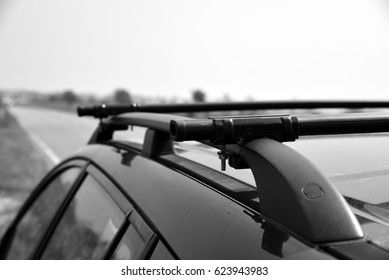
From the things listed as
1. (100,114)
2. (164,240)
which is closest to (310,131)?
(164,240)

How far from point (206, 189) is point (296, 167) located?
1.25 feet

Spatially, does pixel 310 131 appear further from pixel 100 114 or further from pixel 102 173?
pixel 100 114

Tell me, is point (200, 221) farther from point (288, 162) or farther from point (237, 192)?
point (288, 162)

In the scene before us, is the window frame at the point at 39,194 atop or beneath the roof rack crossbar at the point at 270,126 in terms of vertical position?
beneath

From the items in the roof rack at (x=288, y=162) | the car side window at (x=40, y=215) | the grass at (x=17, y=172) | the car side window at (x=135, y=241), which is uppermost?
the roof rack at (x=288, y=162)

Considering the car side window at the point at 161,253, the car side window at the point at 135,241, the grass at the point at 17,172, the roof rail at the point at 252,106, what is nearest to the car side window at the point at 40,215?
the roof rail at the point at 252,106

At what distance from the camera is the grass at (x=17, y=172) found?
8219mm

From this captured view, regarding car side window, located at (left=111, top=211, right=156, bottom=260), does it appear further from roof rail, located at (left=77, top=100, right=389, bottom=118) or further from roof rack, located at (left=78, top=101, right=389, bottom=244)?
roof rail, located at (left=77, top=100, right=389, bottom=118)

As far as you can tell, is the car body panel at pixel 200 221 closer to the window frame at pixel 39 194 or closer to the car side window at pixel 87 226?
the car side window at pixel 87 226

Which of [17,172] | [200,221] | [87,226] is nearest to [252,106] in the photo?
[87,226]

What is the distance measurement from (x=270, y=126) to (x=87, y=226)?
3.95ft

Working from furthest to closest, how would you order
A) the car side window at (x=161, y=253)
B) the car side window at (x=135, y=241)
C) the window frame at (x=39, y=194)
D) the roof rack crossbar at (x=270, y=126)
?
1. the window frame at (x=39, y=194)
2. the car side window at (x=135, y=241)
3. the car side window at (x=161, y=253)
4. the roof rack crossbar at (x=270, y=126)

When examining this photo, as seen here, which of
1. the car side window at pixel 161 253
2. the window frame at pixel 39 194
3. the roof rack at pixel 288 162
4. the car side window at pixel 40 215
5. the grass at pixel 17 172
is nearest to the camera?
the roof rack at pixel 288 162

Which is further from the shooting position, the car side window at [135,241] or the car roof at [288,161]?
the car side window at [135,241]
